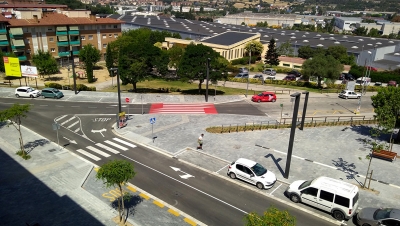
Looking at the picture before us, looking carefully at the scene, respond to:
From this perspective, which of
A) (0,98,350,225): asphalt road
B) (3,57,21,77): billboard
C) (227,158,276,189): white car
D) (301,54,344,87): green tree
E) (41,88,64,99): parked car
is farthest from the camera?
(301,54,344,87): green tree

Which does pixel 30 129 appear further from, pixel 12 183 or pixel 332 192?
pixel 332 192

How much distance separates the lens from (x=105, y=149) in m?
27.8

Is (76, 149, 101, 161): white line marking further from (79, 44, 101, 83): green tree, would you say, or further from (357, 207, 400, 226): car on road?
(79, 44, 101, 83): green tree

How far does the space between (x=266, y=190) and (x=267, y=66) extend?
64.4 metres

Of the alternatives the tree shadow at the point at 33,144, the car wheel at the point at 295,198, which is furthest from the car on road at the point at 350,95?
the tree shadow at the point at 33,144

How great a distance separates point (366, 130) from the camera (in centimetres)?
3350

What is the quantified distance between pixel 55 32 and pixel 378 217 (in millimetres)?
73949

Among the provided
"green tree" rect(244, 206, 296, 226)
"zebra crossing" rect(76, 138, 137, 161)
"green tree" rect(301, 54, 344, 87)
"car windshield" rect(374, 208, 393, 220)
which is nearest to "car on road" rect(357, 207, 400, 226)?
"car windshield" rect(374, 208, 393, 220)

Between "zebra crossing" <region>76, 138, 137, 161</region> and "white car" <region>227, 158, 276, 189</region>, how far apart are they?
1066 cm

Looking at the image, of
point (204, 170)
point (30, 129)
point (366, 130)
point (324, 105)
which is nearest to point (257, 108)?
point (324, 105)

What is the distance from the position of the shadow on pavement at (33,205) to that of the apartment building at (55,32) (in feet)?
170

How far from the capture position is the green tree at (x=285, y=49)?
88.2 metres

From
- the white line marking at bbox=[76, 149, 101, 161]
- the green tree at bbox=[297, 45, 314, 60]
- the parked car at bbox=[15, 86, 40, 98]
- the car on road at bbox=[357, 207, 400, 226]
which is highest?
the green tree at bbox=[297, 45, 314, 60]

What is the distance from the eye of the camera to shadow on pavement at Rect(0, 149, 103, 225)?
17422 mm
